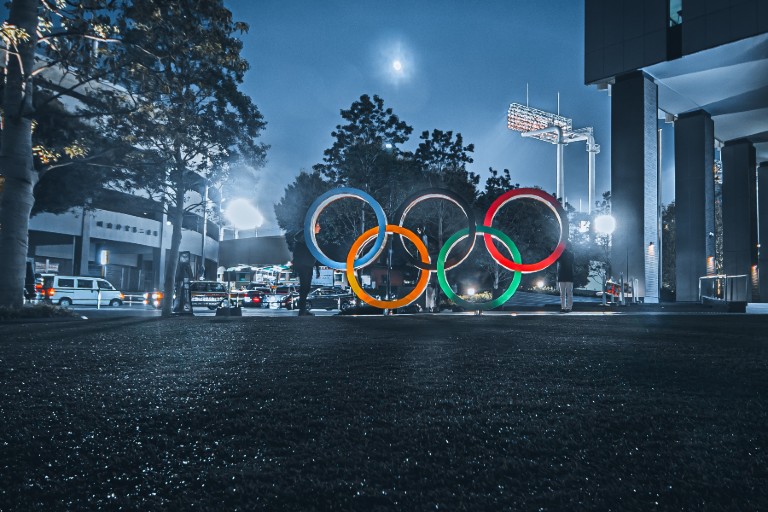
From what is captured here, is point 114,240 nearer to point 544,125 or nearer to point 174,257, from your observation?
point 174,257

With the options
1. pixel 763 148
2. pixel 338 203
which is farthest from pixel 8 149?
pixel 763 148

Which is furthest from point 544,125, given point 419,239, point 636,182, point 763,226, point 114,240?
point 419,239

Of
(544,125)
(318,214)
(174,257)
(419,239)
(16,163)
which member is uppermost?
(544,125)

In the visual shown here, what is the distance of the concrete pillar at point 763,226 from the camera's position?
3347 centimetres

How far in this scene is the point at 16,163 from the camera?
44.9 ft

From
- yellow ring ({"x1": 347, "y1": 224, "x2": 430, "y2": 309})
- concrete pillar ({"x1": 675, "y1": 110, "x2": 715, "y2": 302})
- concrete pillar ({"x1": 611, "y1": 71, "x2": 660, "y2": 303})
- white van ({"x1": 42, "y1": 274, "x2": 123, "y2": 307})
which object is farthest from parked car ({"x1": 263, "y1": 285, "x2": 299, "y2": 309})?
concrete pillar ({"x1": 675, "y1": 110, "x2": 715, "y2": 302})

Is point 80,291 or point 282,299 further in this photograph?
point 282,299

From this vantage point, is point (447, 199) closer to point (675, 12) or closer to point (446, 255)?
point (446, 255)

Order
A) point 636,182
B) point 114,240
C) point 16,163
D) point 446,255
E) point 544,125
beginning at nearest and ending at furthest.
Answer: point 16,163 → point 446,255 → point 636,182 → point 114,240 → point 544,125

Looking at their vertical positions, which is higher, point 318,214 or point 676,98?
point 676,98

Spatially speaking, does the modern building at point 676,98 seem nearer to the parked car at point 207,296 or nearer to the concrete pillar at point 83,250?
the parked car at point 207,296

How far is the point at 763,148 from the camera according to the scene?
33781mm

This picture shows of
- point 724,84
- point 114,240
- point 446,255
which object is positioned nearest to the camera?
point 446,255

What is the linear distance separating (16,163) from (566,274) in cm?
1598
